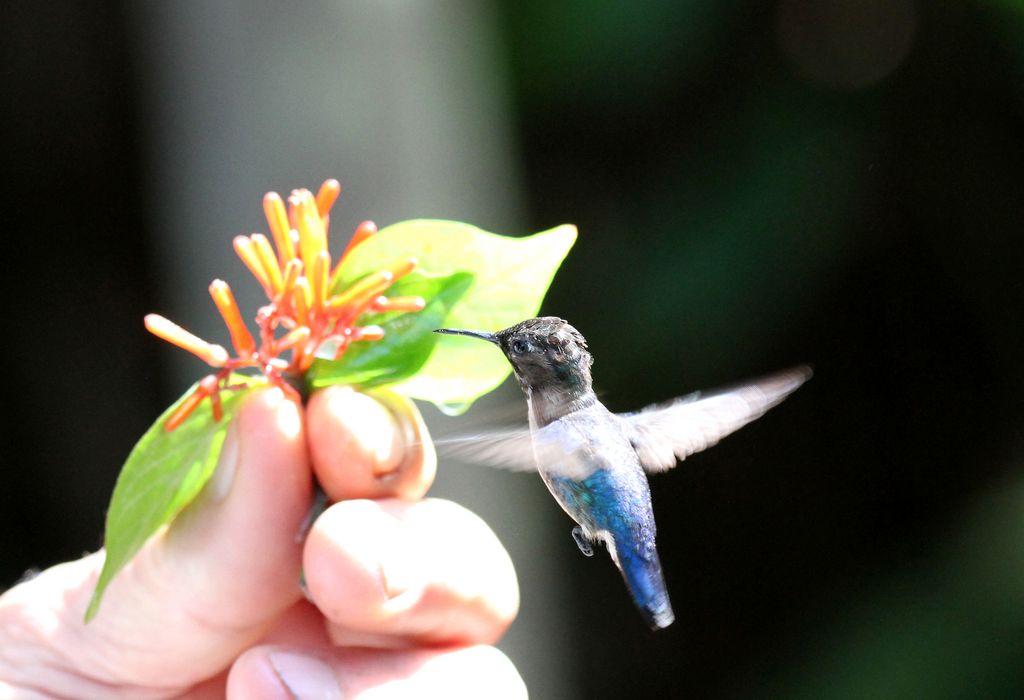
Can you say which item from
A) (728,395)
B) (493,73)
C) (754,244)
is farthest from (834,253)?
(728,395)

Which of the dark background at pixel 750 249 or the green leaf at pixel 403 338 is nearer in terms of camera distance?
the green leaf at pixel 403 338

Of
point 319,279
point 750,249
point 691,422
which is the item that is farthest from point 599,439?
point 750,249

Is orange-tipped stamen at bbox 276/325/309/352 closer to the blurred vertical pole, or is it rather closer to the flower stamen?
the flower stamen

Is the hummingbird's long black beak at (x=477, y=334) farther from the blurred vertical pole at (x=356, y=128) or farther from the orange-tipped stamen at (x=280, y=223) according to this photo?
the blurred vertical pole at (x=356, y=128)

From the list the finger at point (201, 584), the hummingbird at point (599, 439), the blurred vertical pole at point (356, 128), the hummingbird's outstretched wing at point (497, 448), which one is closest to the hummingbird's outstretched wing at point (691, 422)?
the hummingbird at point (599, 439)

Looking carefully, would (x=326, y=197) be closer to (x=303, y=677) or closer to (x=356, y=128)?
(x=303, y=677)

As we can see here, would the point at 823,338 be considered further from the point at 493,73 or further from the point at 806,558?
the point at 493,73
